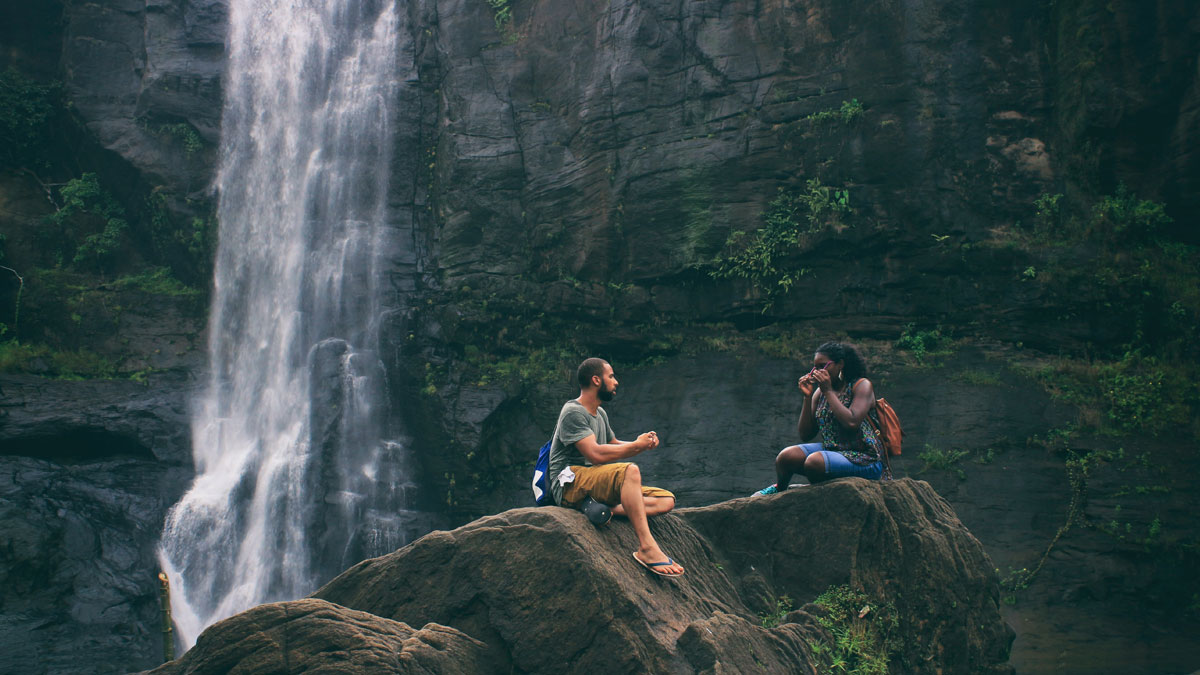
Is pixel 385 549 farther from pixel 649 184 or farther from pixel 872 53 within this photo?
pixel 872 53

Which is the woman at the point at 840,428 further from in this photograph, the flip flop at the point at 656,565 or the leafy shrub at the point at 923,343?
the leafy shrub at the point at 923,343

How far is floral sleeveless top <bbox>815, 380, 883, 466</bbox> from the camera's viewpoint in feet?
21.2

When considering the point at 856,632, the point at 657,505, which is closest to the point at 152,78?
the point at 657,505

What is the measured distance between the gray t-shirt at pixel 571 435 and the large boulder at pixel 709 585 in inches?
11.6

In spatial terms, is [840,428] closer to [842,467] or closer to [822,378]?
[842,467]

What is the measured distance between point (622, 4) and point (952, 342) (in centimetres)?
818

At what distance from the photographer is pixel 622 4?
49.2ft

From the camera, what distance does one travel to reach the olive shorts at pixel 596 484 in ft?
17.5

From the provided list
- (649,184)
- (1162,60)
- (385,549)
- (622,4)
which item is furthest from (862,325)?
(385,549)

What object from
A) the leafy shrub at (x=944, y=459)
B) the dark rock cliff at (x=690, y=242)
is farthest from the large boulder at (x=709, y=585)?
the leafy shrub at (x=944, y=459)

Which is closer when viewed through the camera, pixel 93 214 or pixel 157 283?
pixel 157 283

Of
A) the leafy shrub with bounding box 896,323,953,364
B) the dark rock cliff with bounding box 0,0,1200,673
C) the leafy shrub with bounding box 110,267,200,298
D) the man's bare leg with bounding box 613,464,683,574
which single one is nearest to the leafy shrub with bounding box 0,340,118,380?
the dark rock cliff with bounding box 0,0,1200,673

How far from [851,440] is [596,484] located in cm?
227

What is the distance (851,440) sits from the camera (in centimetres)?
648
